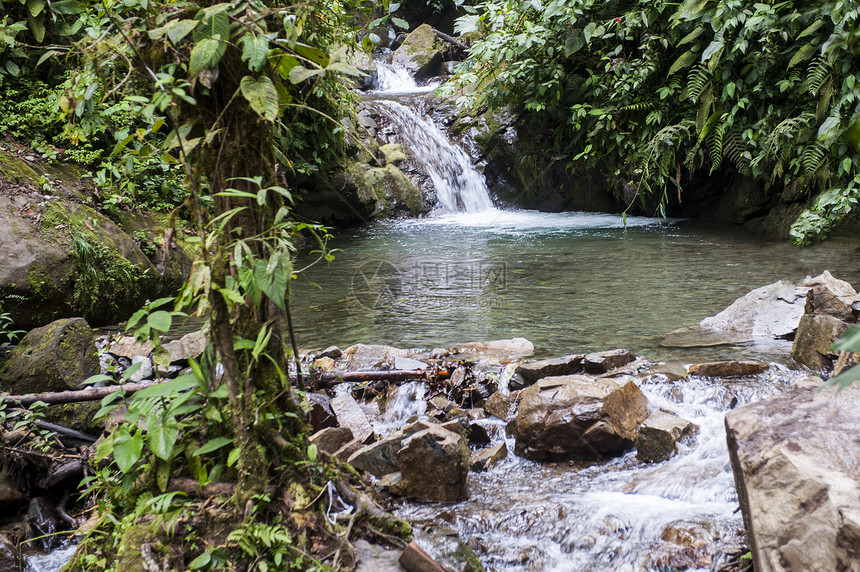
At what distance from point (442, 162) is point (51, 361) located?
431 inches

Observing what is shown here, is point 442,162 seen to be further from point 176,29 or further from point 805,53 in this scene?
point 176,29

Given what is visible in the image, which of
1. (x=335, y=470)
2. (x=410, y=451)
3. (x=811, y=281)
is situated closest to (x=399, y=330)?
(x=410, y=451)

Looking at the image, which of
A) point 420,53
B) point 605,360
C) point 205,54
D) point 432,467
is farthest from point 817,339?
point 420,53

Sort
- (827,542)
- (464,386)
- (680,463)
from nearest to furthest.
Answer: (827,542)
(680,463)
(464,386)

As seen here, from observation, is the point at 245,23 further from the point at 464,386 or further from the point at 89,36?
the point at 464,386

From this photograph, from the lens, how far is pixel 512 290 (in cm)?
654

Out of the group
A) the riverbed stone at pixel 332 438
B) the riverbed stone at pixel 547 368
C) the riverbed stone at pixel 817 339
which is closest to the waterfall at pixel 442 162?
the riverbed stone at pixel 547 368

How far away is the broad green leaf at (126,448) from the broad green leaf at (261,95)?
109cm

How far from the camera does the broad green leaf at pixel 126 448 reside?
5.56 feet

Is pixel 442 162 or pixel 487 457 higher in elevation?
pixel 442 162

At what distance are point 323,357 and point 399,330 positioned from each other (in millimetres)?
1072

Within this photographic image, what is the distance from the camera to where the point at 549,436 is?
3123 millimetres

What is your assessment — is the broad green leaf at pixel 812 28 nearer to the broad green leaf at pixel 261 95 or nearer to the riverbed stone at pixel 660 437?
the riverbed stone at pixel 660 437

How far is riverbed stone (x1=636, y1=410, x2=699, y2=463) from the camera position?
119 inches
